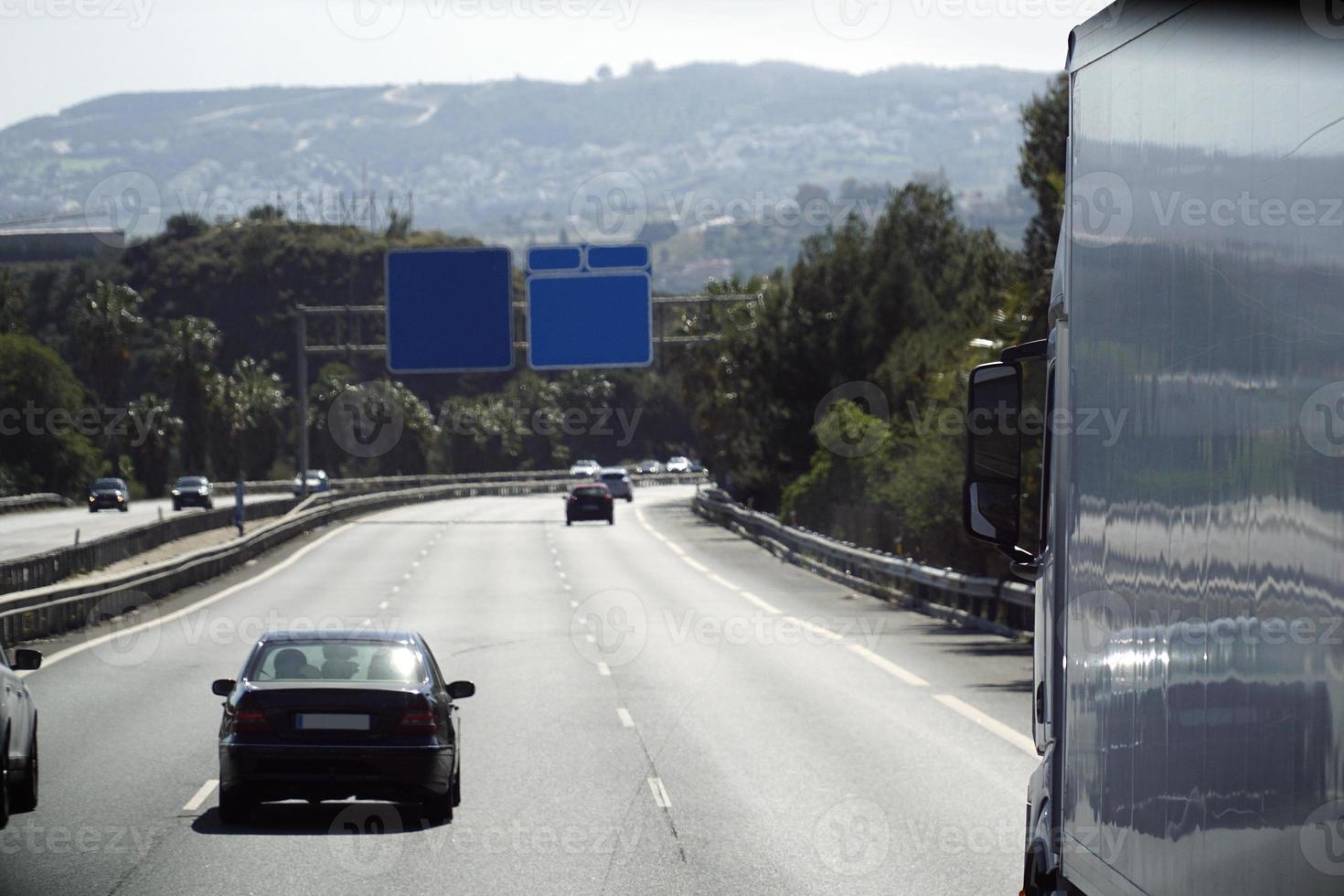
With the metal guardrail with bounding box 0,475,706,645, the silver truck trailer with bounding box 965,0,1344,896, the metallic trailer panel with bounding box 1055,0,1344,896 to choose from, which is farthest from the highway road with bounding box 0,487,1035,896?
the metallic trailer panel with bounding box 1055,0,1344,896

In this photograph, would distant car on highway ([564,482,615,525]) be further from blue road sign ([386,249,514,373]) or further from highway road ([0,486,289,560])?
blue road sign ([386,249,514,373])

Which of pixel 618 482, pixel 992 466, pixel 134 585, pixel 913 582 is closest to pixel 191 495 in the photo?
pixel 618 482

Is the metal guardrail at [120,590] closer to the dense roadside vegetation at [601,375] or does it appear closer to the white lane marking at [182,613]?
the white lane marking at [182,613]

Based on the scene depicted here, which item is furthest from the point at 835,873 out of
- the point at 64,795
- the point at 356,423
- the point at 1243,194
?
the point at 356,423

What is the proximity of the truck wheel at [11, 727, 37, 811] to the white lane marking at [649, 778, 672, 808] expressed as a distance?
428cm

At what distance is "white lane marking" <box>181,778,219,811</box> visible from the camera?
44.4 feet

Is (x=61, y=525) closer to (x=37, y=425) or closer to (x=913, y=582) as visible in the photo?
(x=37, y=425)

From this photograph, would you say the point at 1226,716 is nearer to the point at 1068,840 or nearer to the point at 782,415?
the point at 1068,840

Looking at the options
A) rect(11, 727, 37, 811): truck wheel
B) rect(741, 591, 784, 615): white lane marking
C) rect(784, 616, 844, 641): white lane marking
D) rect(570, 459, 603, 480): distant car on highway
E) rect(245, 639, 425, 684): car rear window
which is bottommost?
rect(570, 459, 603, 480): distant car on highway

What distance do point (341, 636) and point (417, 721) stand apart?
1.23 metres

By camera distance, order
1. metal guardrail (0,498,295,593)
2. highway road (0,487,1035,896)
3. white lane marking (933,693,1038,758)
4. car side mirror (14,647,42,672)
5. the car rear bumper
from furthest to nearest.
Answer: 1. metal guardrail (0,498,295,593)
2. white lane marking (933,693,1038,758)
3. car side mirror (14,647,42,672)
4. the car rear bumper
5. highway road (0,487,1035,896)

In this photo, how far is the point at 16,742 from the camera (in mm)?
12289

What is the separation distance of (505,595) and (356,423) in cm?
9302

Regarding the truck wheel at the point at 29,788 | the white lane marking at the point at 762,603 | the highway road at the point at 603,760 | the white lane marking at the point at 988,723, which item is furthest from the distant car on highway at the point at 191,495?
the truck wheel at the point at 29,788
